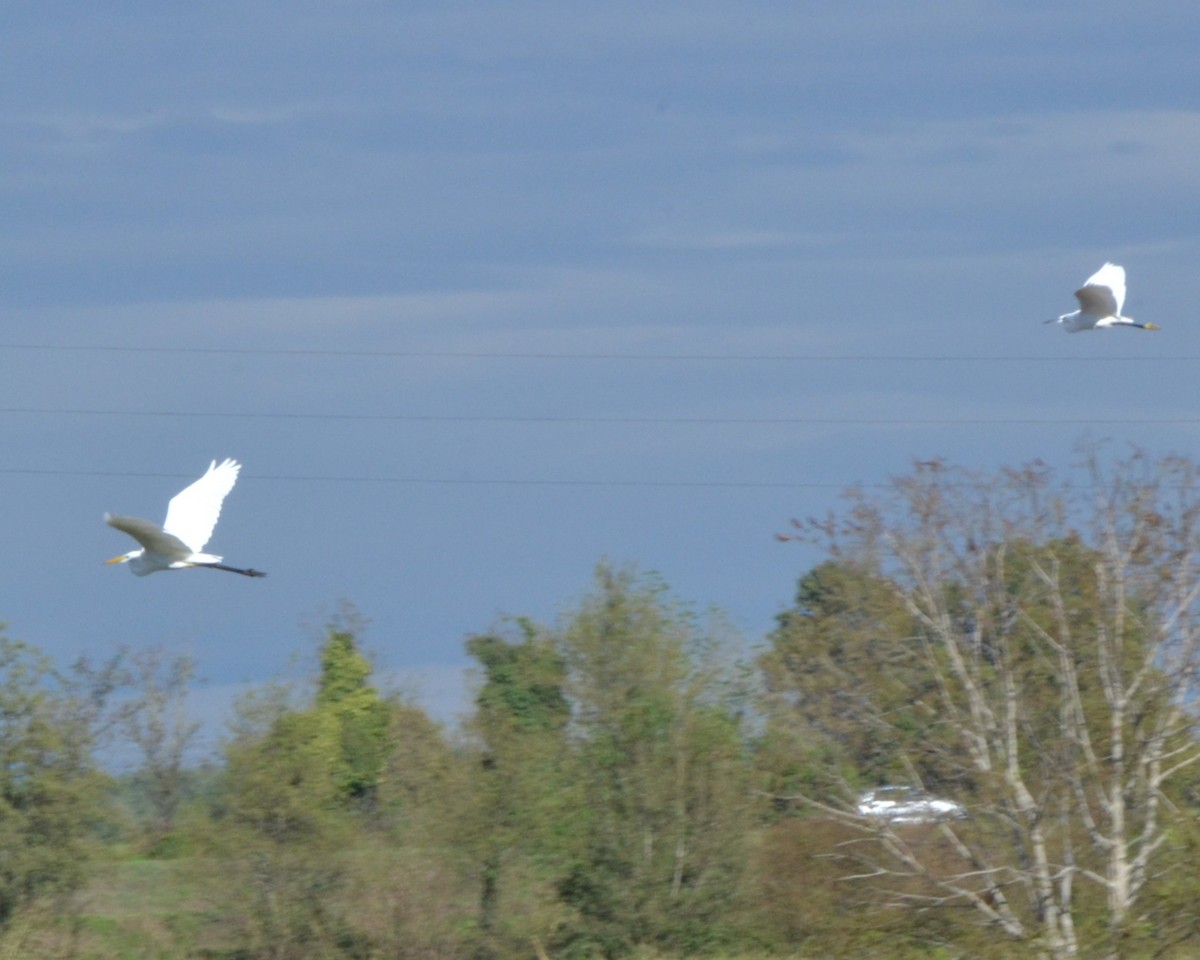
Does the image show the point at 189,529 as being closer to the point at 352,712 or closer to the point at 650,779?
the point at 650,779

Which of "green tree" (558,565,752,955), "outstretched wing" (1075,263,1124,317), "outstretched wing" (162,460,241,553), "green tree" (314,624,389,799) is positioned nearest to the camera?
"outstretched wing" (162,460,241,553)

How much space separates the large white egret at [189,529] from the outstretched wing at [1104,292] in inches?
404

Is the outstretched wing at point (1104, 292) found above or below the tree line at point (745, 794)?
above

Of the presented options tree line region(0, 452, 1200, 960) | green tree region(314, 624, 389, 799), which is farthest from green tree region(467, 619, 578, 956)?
green tree region(314, 624, 389, 799)

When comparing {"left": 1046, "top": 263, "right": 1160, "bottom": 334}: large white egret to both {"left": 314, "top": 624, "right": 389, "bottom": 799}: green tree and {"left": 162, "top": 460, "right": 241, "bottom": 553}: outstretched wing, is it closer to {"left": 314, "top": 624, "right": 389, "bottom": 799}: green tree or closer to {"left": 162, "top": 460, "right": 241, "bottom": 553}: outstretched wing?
{"left": 162, "top": 460, "right": 241, "bottom": 553}: outstretched wing

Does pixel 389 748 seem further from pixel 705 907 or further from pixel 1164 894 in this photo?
pixel 1164 894

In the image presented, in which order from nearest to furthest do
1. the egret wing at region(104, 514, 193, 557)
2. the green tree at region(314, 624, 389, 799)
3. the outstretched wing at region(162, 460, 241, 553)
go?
the egret wing at region(104, 514, 193, 557), the outstretched wing at region(162, 460, 241, 553), the green tree at region(314, 624, 389, 799)

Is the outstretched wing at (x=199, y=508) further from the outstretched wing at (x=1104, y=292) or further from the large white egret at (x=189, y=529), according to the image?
the outstretched wing at (x=1104, y=292)

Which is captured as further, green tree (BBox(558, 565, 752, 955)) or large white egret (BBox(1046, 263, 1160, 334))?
green tree (BBox(558, 565, 752, 955))

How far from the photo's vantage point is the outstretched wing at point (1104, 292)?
21828 mm

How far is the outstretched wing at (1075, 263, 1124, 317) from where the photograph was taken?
21828 millimetres

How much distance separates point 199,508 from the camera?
727 inches

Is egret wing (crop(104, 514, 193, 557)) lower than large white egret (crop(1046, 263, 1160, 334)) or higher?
lower

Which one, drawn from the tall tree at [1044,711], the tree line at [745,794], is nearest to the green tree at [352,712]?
the tree line at [745,794]
